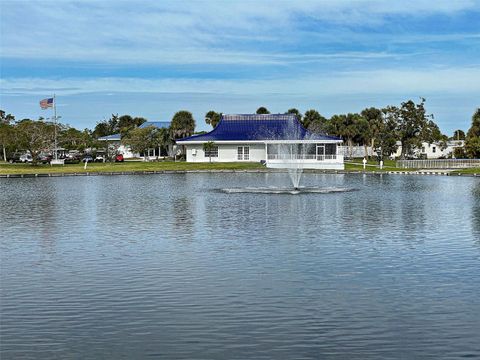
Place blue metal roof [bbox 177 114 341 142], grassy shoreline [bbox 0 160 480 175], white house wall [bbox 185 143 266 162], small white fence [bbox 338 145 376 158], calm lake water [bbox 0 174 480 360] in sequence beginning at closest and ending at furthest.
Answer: calm lake water [bbox 0 174 480 360] < grassy shoreline [bbox 0 160 480 175] < blue metal roof [bbox 177 114 341 142] < white house wall [bbox 185 143 266 162] < small white fence [bbox 338 145 376 158]

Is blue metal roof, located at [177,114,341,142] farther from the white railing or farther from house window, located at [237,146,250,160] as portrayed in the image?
the white railing

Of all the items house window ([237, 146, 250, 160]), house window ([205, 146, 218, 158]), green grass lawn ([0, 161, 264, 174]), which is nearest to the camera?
green grass lawn ([0, 161, 264, 174])

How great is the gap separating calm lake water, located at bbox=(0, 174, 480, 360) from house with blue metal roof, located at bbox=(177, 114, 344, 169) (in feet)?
200

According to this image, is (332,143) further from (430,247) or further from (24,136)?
(430,247)

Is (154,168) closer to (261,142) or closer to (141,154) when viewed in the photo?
(261,142)

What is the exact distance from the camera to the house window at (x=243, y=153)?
3957 inches

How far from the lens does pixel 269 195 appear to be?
47.1 metres

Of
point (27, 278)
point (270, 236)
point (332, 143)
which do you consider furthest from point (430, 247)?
point (332, 143)

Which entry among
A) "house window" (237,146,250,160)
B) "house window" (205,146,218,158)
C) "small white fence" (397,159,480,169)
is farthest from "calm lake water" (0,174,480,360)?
"house window" (205,146,218,158)

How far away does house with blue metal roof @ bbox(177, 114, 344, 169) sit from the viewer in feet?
317

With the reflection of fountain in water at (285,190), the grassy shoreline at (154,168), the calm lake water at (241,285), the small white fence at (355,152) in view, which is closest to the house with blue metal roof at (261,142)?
the grassy shoreline at (154,168)

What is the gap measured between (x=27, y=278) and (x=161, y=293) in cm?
448

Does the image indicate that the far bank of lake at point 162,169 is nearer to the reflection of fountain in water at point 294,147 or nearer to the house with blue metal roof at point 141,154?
the reflection of fountain in water at point 294,147

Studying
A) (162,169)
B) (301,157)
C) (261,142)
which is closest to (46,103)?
(162,169)
